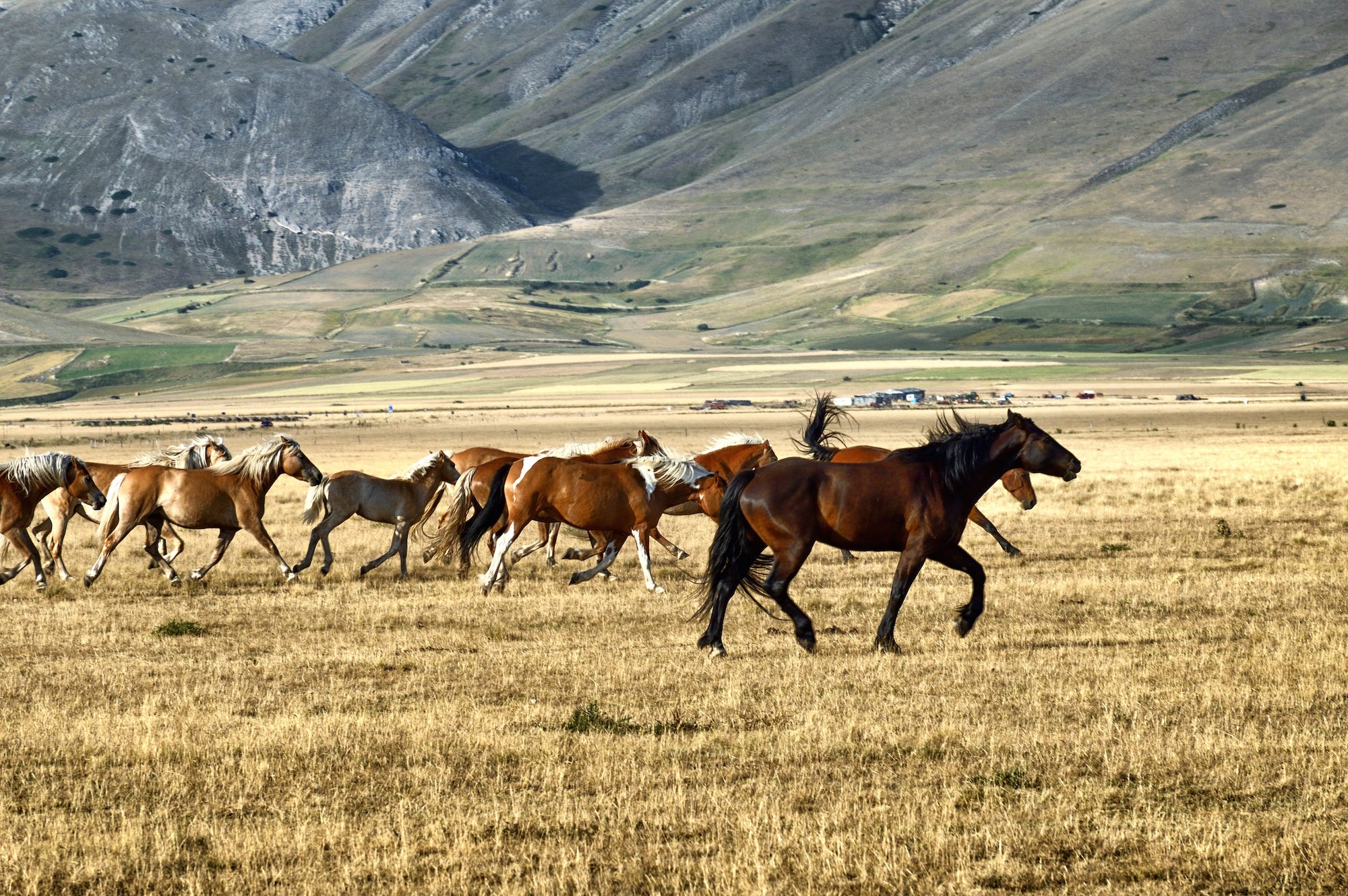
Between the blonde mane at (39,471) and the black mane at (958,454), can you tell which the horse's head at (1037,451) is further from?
the blonde mane at (39,471)

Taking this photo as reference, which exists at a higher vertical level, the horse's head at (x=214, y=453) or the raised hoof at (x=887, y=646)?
the horse's head at (x=214, y=453)

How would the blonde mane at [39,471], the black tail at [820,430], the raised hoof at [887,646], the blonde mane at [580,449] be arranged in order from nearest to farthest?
1. the raised hoof at [887,646]
2. the blonde mane at [39,471]
3. the blonde mane at [580,449]
4. the black tail at [820,430]

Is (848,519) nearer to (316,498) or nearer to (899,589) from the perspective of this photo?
(899,589)

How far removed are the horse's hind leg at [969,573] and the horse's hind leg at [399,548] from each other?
31.0 feet

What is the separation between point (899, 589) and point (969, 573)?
798 mm

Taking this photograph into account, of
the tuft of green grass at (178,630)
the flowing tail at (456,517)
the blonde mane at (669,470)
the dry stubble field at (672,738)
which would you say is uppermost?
the blonde mane at (669,470)

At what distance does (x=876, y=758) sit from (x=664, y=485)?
9.65 metres

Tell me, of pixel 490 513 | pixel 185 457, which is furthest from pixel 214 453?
pixel 490 513

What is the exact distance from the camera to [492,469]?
22766mm

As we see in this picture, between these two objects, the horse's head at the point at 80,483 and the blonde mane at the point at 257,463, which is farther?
the blonde mane at the point at 257,463

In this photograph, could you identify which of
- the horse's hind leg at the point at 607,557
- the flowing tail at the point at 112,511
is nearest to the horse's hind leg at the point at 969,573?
the horse's hind leg at the point at 607,557

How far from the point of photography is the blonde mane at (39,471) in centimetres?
2052

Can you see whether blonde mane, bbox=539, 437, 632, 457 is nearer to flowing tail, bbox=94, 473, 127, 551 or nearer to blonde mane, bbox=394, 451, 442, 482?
blonde mane, bbox=394, 451, 442, 482

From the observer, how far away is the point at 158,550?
21625 mm
